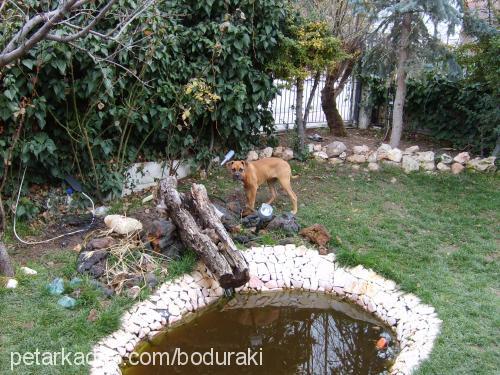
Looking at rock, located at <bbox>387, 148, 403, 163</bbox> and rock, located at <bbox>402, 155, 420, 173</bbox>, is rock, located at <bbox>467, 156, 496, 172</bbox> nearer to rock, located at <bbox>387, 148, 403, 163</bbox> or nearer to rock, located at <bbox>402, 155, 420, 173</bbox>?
rock, located at <bbox>402, 155, 420, 173</bbox>

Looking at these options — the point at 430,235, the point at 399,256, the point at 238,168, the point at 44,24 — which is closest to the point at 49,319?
the point at 44,24

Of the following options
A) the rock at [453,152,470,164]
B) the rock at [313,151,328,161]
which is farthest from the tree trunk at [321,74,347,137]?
the rock at [453,152,470,164]

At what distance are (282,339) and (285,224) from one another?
1.78 meters

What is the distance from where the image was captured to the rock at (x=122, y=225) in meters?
5.69

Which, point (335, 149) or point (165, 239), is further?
point (335, 149)

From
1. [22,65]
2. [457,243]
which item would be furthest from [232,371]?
[22,65]

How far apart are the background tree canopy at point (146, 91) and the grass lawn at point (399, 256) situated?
1124mm

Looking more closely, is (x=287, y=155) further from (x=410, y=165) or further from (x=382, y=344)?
(x=382, y=344)

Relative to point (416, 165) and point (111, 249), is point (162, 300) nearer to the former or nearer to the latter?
point (111, 249)

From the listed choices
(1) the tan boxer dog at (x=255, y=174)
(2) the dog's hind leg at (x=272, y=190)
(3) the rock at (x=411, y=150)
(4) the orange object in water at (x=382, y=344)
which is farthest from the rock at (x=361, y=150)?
(4) the orange object in water at (x=382, y=344)

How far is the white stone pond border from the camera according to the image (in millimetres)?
4324

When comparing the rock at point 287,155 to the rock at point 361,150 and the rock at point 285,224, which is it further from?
the rock at point 285,224

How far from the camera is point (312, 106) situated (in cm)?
1124

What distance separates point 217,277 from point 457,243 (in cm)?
317
